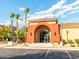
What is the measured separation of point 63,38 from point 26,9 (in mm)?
23492

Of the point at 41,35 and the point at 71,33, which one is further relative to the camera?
the point at 41,35

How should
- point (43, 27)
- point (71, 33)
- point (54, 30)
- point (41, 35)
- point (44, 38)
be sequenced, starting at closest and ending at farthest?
point (71, 33) → point (54, 30) → point (43, 27) → point (44, 38) → point (41, 35)

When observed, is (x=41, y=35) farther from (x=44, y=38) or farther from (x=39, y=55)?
(x=39, y=55)

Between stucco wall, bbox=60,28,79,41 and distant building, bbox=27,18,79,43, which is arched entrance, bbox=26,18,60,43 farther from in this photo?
stucco wall, bbox=60,28,79,41

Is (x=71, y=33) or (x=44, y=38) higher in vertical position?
(x=71, y=33)

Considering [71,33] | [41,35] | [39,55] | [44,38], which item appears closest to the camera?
[39,55]

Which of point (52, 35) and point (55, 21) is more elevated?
point (55, 21)

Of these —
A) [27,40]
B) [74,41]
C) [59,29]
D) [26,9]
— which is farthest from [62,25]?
[26,9]

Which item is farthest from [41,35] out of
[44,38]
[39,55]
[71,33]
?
[39,55]

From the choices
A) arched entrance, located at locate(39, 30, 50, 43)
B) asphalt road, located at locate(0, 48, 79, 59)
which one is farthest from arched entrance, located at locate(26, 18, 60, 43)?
asphalt road, located at locate(0, 48, 79, 59)

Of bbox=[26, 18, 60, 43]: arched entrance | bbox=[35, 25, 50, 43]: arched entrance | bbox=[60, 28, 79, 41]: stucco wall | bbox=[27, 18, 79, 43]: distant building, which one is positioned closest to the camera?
bbox=[60, 28, 79, 41]: stucco wall

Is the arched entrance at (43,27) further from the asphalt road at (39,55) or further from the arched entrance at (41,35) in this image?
the asphalt road at (39,55)

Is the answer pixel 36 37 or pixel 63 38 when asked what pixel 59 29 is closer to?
pixel 63 38

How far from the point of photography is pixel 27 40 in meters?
50.4
